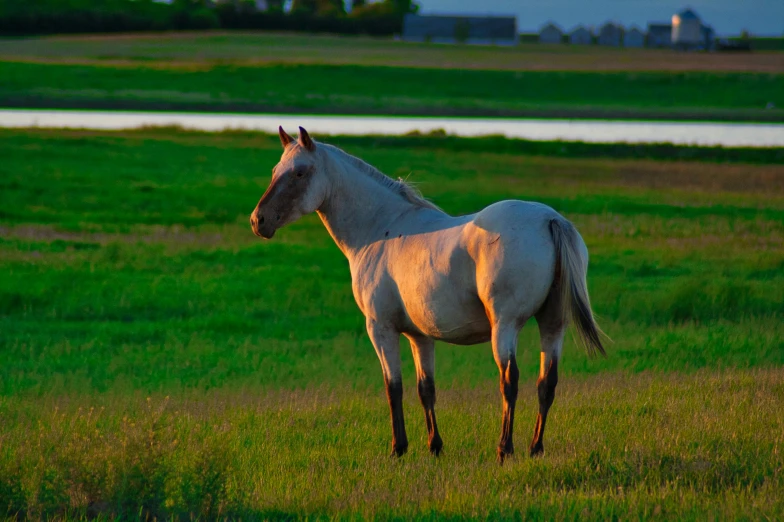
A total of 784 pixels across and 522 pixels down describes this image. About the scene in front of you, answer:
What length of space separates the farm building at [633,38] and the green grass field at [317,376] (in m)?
116

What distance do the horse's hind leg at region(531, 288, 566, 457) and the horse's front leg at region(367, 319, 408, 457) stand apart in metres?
0.96

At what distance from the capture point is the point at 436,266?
6.25 m

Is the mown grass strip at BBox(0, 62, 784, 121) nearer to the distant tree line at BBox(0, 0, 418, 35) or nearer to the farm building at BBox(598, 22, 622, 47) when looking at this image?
the distant tree line at BBox(0, 0, 418, 35)

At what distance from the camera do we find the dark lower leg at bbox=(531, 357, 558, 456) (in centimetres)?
618

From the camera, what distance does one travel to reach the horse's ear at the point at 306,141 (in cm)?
663

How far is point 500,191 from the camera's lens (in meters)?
25.3

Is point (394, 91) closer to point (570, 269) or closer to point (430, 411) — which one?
point (430, 411)

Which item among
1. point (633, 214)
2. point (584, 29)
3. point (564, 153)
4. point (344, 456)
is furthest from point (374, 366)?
point (584, 29)

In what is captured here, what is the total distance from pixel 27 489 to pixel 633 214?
18633 millimetres

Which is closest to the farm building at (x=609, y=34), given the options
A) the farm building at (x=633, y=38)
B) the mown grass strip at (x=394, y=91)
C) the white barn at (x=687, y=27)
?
the farm building at (x=633, y=38)

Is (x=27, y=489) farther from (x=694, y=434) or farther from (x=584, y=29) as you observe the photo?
(x=584, y=29)

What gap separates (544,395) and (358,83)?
5882cm

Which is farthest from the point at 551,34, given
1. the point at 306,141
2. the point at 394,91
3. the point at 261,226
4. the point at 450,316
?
the point at 450,316

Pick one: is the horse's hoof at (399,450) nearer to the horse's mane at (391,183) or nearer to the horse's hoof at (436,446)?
the horse's hoof at (436,446)
